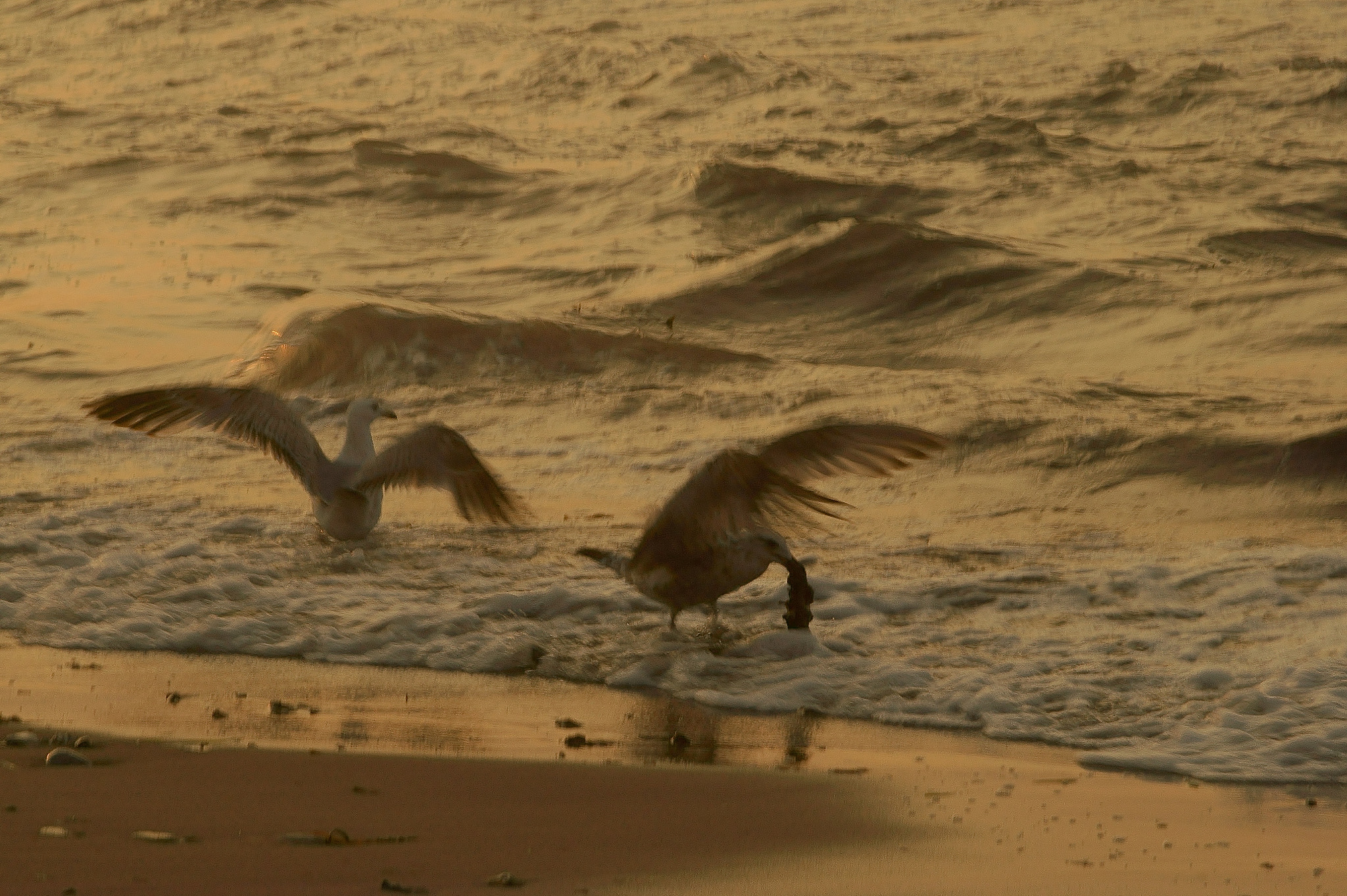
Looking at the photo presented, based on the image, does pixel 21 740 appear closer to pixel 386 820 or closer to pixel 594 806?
pixel 386 820

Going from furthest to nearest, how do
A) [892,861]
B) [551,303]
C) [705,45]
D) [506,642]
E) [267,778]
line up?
[705,45] → [551,303] → [506,642] → [267,778] → [892,861]

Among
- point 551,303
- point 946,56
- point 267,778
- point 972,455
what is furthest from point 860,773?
point 946,56

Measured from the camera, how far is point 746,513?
6.00 meters

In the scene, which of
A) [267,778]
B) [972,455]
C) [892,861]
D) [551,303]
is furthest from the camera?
[551,303]

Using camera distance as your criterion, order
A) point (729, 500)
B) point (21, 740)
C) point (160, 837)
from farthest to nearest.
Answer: point (729, 500), point (21, 740), point (160, 837)

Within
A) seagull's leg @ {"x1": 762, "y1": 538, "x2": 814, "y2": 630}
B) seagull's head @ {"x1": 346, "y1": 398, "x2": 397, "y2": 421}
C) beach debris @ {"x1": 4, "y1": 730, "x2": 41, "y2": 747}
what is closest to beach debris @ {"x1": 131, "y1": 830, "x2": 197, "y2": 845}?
beach debris @ {"x1": 4, "y1": 730, "x2": 41, "y2": 747}

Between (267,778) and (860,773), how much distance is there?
1606mm

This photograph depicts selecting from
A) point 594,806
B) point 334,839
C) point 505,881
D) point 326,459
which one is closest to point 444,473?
point 326,459

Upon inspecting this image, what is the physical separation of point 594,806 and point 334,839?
71cm

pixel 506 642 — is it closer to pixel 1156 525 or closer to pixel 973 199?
pixel 1156 525

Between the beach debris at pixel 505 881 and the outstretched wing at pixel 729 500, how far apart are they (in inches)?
86.2

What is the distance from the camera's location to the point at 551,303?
1441cm

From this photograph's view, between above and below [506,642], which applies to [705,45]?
above

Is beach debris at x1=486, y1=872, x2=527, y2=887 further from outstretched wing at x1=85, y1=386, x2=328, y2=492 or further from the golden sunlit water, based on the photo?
outstretched wing at x1=85, y1=386, x2=328, y2=492
